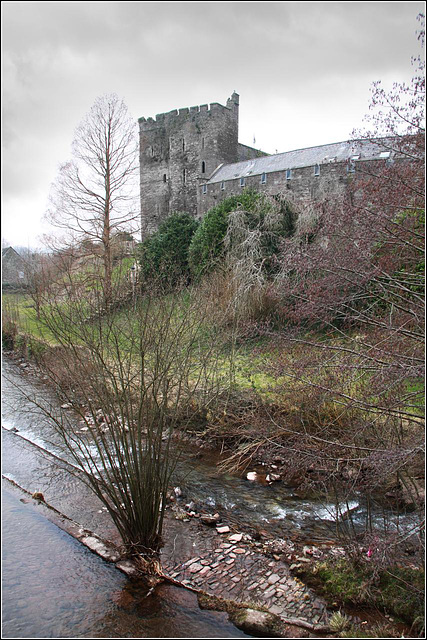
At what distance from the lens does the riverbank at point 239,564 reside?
415 cm

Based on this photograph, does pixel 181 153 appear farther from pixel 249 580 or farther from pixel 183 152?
pixel 249 580

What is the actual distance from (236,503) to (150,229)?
80.7 ft

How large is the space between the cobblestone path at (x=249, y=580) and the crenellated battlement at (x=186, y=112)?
24452 mm

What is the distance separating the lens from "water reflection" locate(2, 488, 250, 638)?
156 inches

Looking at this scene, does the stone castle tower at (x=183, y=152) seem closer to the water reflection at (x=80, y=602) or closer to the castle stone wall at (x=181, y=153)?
the castle stone wall at (x=181, y=153)

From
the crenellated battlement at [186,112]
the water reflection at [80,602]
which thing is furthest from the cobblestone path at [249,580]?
the crenellated battlement at [186,112]

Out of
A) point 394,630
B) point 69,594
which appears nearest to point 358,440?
point 394,630

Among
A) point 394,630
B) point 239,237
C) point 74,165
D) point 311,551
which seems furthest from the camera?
point 74,165

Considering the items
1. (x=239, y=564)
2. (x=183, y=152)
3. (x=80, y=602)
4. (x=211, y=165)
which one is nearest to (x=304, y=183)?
(x=211, y=165)

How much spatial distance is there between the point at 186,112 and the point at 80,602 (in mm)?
26485

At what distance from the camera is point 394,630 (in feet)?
12.1

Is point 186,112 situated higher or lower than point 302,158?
higher

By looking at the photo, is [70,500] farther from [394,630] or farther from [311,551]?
[394,630]

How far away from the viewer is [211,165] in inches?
988
